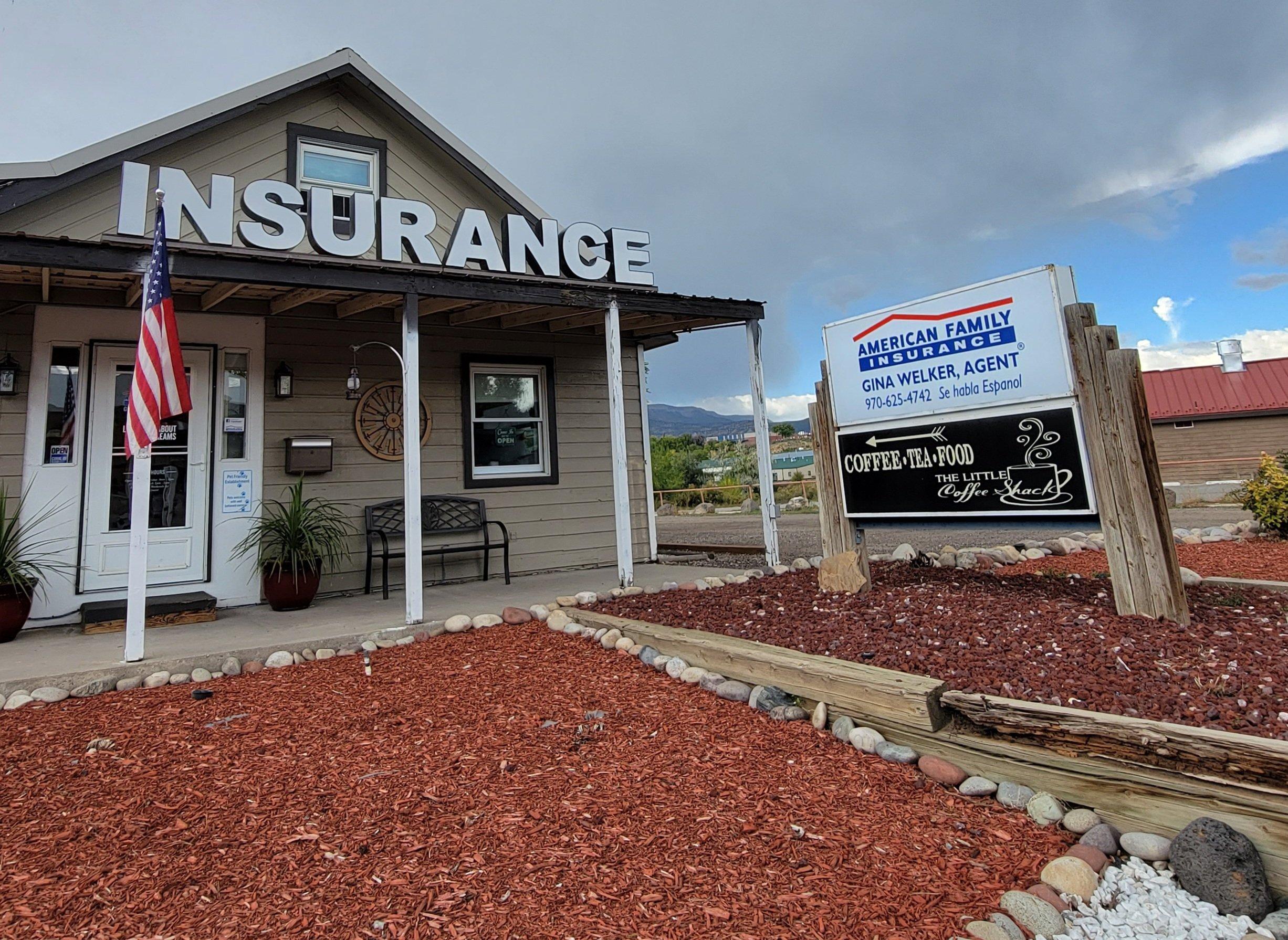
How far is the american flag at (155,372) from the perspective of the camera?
13.0 feet

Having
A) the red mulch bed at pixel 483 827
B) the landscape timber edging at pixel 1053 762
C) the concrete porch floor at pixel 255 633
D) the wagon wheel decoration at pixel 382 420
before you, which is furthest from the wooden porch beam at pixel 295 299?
the landscape timber edging at pixel 1053 762

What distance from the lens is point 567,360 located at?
795cm

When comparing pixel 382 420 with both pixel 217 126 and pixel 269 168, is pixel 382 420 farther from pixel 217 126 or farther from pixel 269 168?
pixel 217 126

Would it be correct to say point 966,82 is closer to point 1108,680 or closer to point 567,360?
point 567,360

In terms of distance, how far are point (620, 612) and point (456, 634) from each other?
1208 millimetres

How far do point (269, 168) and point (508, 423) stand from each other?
146 inches

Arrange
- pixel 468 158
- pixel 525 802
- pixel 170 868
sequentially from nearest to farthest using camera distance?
pixel 170 868, pixel 525 802, pixel 468 158

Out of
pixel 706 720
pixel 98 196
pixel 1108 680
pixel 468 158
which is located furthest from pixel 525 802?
pixel 468 158

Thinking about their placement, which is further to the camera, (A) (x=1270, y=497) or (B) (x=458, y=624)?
(A) (x=1270, y=497)

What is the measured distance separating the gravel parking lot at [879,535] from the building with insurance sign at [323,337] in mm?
2540

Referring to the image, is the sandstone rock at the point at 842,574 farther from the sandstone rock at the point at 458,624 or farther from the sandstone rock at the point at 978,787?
the sandstone rock at the point at 458,624

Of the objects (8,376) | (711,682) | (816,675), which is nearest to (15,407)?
(8,376)

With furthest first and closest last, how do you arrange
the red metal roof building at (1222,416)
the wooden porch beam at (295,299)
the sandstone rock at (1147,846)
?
the red metal roof building at (1222,416)
the wooden porch beam at (295,299)
the sandstone rock at (1147,846)

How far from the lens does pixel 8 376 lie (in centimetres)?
534
